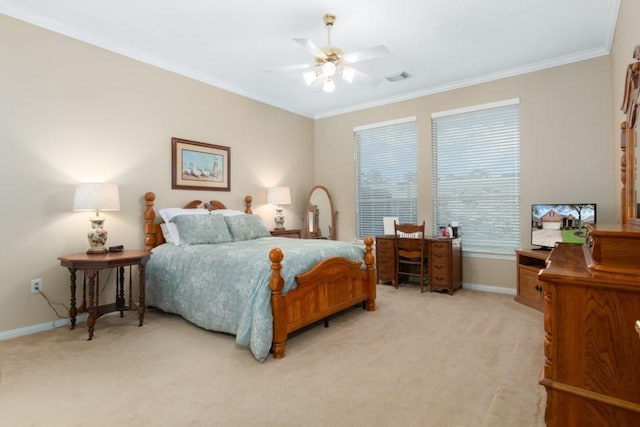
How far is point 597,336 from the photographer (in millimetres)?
1256

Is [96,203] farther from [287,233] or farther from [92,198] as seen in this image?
[287,233]

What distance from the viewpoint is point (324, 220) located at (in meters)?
5.89

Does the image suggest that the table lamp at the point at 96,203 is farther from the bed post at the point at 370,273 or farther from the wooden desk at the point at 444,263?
the wooden desk at the point at 444,263

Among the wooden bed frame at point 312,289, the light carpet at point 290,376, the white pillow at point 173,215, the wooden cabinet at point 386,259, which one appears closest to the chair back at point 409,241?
the wooden cabinet at point 386,259

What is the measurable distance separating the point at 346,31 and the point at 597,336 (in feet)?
10.3

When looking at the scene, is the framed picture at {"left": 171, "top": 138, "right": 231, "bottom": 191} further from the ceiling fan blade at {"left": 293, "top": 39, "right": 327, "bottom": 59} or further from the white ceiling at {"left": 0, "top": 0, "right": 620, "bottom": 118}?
the ceiling fan blade at {"left": 293, "top": 39, "right": 327, "bottom": 59}

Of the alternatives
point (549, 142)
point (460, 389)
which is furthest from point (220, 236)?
point (549, 142)

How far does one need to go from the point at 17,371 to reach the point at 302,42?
3121 millimetres

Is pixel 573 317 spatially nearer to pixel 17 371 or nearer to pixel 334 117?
pixel 17 371

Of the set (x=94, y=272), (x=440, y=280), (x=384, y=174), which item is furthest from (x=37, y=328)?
(x=384, y=174)

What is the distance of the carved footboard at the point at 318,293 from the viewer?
8.41 ft

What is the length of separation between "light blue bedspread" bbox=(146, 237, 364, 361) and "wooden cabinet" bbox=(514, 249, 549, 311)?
1838 millimetres

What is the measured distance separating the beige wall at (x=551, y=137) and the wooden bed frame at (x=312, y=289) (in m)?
1.82

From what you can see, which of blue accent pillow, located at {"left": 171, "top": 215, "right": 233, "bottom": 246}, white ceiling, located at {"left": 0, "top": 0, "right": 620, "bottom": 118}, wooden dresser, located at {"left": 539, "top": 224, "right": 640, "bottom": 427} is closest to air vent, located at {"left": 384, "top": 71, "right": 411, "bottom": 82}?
white ceiling, located at {"left": 0, "top": 0, "right": 620, "bottom": 118}
